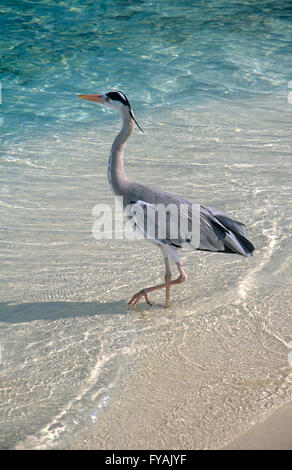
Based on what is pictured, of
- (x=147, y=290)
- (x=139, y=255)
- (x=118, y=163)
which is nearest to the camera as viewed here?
(x=147, y=290)

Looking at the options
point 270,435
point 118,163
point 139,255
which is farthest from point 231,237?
point 270,435

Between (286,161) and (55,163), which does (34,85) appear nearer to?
(55,163)

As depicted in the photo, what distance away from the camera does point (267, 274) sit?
16.6 feet

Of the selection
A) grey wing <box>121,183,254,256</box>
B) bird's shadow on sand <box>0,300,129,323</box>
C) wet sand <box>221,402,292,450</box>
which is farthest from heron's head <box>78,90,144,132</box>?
wet sand <box>221,402,292,450</box>

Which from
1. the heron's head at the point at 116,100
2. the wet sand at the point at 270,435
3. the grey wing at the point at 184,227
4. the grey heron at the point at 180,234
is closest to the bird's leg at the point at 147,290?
the grey heron at the point at 180,234

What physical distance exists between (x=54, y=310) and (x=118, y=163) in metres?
1.27

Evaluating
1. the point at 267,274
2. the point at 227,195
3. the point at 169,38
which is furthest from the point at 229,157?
the point at 169,38

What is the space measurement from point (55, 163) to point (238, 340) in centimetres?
448

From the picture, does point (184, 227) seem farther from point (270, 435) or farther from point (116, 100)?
point (270, 435)

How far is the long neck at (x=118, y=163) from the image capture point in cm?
468

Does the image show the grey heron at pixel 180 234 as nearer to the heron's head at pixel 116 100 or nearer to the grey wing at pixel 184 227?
the grey wing at pixel 184 227

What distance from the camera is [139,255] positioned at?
5480mm

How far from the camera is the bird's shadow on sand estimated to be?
4551mm

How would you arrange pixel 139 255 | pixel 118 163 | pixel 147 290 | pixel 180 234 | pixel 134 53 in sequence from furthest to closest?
pixel 134 53
pixel 139 255
pixel 118 163
pixel 147 290
pixel 180 234
